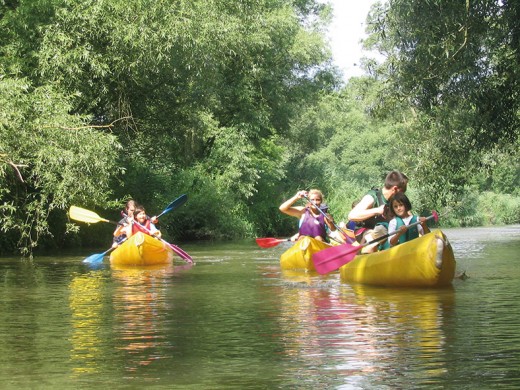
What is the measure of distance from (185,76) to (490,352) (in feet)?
54.6

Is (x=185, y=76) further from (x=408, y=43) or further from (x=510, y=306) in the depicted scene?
(x=510, y=306)

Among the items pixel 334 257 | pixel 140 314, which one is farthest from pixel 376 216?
pixel 140 314

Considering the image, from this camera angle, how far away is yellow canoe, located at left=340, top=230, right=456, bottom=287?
9562mm

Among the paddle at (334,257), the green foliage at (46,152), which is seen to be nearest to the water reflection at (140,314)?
the paddle at (334,257)

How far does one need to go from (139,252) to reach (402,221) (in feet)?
21.5

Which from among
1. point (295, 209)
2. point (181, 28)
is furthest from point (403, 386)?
point (181, 28)

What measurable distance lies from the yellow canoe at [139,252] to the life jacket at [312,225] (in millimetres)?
2914

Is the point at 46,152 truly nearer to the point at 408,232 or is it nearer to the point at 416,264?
the point at 408,232

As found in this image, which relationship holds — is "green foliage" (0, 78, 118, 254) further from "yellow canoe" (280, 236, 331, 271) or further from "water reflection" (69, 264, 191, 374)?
"yellow canoe" (280, 236, 331, 271)

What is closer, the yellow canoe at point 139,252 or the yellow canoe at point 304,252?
the yellow canoe at point 304,252

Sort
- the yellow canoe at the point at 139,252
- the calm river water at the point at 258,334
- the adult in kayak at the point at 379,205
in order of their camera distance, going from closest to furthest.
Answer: the calm river water at the point at 258,334 < the adult in kayak at the point at 379,205 < the yellow canoe at the point at 139,252

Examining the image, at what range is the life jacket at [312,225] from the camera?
14086 mm

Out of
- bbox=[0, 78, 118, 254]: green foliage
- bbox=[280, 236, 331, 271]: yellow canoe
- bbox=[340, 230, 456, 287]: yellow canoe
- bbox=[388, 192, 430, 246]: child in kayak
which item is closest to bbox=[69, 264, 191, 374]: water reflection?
bbox=[280, 236, 331, 271]: yellow canoe

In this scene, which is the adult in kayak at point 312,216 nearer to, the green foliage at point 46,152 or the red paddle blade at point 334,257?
the red paddle blade at point 334,257
